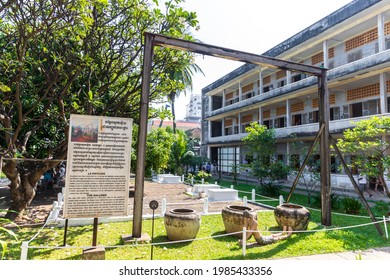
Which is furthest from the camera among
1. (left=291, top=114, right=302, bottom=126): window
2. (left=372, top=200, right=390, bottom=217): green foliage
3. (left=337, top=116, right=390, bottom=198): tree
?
(left=291, top=114, right=302, bottom=126): window

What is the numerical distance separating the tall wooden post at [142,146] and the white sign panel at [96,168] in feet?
2.39

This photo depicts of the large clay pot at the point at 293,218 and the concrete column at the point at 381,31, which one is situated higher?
the concrete column at the point at 381,31

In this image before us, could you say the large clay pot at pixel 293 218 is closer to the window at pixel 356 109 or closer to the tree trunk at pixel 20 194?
the tree trunk at pixel 20 194

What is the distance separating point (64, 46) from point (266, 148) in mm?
12833

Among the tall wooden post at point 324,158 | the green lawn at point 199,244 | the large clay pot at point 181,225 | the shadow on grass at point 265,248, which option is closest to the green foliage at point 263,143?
the tall wooden post at point 324,158

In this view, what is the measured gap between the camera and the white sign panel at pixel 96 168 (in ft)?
17.1

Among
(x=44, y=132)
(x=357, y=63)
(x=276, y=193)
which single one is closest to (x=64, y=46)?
(x=44, y=132)

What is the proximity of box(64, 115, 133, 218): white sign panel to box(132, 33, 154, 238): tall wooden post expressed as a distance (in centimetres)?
73

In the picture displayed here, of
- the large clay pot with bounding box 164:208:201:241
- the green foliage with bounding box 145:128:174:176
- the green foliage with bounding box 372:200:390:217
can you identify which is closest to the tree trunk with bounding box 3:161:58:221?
the large clay pot with bounding box 164:208:201:241

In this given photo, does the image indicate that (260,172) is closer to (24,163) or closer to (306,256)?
(306,256)

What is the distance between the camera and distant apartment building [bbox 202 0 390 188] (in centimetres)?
1612

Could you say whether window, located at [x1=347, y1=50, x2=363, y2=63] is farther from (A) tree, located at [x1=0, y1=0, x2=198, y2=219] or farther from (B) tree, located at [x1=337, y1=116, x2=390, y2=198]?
(A) tree, located at [x1=0, y1=0, x2=198, y2=219]

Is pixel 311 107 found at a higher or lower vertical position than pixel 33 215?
higher

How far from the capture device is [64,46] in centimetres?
883
